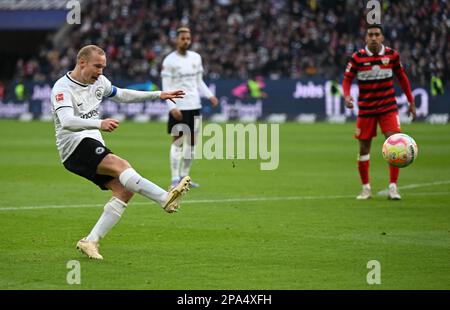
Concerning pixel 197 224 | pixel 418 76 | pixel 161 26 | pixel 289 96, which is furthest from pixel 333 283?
pixel 161 26

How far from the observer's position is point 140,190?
9016mm

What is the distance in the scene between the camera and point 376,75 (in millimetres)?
14203

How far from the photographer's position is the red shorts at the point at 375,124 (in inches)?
557

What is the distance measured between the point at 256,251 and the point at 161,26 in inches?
1400

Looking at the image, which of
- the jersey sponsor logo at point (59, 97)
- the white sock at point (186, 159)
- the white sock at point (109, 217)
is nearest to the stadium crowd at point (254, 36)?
the white sock at point (186, 159)

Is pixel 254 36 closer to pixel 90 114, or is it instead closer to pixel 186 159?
pixel 186 159

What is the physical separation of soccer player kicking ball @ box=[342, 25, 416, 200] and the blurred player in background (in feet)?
9.28

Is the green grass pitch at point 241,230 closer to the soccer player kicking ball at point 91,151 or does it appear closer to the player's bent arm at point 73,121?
the soccer player kicking ball at point 91,151

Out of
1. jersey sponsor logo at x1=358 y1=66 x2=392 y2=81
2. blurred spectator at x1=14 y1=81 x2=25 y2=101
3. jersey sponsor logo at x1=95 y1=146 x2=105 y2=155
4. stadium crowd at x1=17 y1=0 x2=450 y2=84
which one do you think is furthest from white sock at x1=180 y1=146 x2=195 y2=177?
blurred spectator at x1=14 y1=81 x2=25 y2=101

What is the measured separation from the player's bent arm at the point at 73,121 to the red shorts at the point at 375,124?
6.21 meters

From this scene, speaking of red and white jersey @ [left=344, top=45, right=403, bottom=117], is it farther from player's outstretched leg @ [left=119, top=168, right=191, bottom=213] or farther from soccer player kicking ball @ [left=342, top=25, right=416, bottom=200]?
player's outstretched leg @ [left=119, top=168, right=191, bottom=213]

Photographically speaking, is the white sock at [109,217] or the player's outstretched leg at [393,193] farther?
the player's outstretched leg at [393,193]

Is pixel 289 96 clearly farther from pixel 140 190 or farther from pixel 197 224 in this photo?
pixel 140 190

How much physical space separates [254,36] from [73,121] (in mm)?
32868
